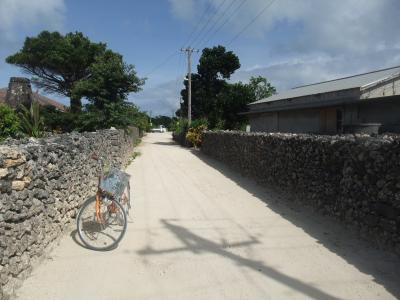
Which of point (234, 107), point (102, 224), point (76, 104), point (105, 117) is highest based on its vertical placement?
point (234, 107)

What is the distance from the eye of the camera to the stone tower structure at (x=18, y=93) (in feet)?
49.9

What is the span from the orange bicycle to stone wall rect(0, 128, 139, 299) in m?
0.39

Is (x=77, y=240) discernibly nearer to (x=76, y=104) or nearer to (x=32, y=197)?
(x=32, y=197)

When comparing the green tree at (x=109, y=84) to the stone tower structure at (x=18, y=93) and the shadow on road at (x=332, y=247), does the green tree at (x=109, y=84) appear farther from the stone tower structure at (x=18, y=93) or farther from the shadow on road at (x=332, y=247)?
the shadow on road at (x=332, y=247)

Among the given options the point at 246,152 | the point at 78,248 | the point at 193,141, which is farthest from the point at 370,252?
the point at 193,141

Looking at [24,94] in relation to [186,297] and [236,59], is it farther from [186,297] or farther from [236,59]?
[236,59]

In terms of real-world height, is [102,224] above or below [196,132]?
below

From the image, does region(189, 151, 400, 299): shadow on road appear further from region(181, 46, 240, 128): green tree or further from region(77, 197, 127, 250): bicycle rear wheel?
region(181, 46, 240, 128): green tree

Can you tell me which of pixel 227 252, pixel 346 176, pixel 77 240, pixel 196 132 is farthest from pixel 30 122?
pixel 196 132

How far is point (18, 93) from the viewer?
50.2 ft

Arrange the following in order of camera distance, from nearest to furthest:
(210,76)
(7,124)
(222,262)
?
(222,262) → (7,124) → (210,76)

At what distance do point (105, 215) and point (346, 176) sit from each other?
401 cm

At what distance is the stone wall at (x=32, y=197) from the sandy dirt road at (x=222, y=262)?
0.30 meters

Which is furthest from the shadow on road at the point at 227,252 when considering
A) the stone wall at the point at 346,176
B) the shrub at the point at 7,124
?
the shrub at the point at 7,124
